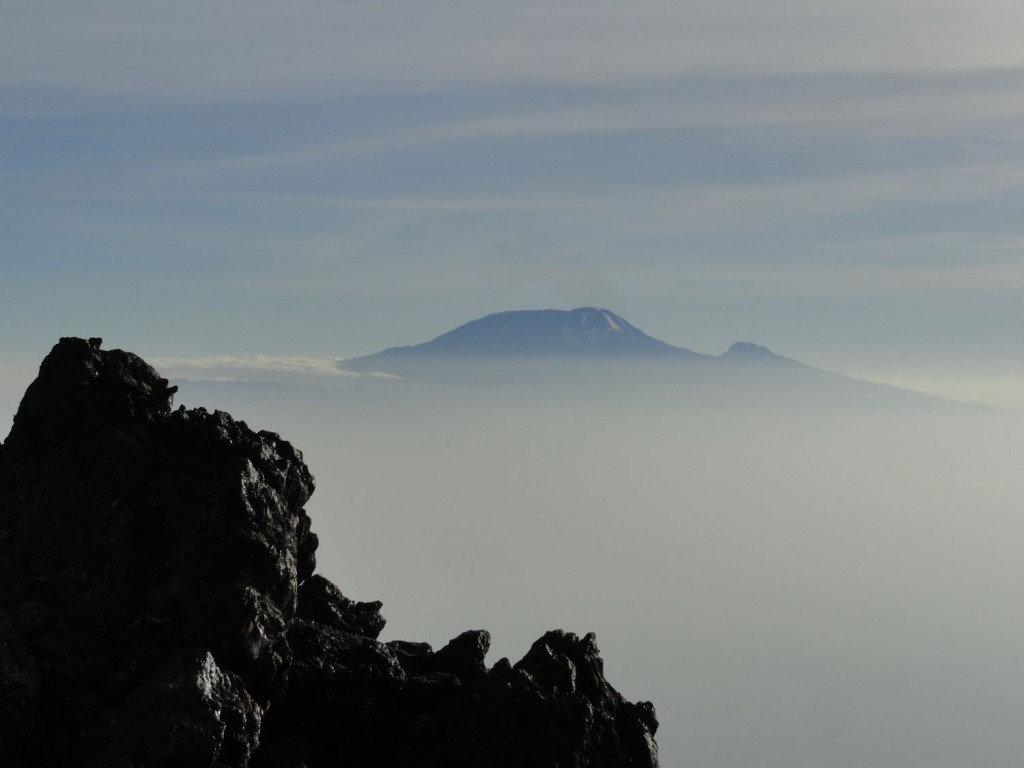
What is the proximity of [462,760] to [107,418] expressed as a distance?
9476 mm

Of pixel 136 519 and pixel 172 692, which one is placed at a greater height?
pixel 136 519

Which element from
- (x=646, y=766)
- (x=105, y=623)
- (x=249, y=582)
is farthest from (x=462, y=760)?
(x=105, y=623)

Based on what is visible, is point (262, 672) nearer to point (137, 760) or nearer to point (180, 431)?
point (137, 760)

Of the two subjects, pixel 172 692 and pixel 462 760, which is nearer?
pixel 172 692

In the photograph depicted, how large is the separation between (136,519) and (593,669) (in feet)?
32.2

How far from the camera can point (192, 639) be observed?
19219 mm

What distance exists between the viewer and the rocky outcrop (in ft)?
60.2

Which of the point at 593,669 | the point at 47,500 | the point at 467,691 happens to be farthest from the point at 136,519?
the point at 593,669

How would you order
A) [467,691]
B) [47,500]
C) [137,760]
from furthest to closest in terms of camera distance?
[467,691], [47,500], [137,760]

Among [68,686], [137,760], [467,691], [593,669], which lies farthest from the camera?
[593,669]

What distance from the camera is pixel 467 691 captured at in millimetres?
22219

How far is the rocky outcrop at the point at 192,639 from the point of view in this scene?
18.4 meters

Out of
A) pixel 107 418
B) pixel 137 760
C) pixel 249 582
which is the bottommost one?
pixel 137 760

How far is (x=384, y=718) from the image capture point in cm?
2198
